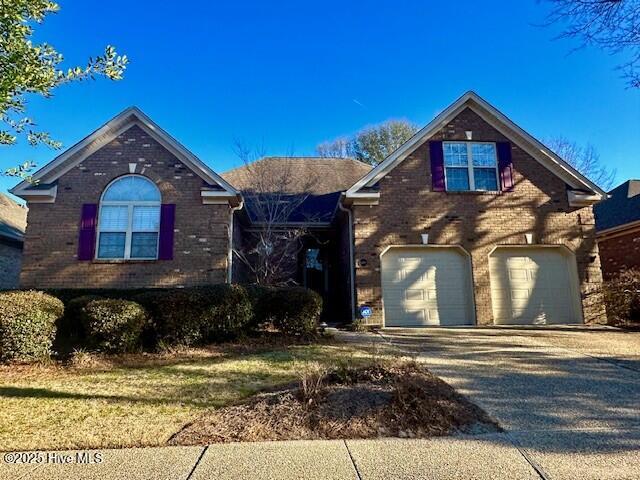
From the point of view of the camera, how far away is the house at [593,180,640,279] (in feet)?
48.9

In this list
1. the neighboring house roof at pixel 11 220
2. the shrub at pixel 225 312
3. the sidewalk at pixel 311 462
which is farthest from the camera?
the neighboring house roof at pixel 11 220

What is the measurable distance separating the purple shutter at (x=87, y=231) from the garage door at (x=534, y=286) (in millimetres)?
11940

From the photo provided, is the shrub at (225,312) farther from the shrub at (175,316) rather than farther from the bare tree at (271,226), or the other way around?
the bare tree at (271,226)

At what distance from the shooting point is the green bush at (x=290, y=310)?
9.55 m

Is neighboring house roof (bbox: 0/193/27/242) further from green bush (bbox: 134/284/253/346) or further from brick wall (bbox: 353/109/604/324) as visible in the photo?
brick wall (bbox: 353/109/604/324)

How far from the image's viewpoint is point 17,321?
24.5 feet

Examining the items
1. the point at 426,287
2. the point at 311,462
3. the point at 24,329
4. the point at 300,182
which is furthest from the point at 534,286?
the point at 24,329

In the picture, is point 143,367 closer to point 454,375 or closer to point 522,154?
point 454,375

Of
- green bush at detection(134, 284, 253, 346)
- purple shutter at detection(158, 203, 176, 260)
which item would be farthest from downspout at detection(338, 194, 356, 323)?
purple shutter at detection(158, 203, 176, 260)

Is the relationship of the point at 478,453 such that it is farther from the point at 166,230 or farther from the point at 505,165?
→ the point at 505,165

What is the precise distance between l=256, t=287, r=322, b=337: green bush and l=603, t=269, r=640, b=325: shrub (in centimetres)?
937

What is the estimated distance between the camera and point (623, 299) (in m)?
12.5

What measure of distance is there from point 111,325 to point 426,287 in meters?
8.55

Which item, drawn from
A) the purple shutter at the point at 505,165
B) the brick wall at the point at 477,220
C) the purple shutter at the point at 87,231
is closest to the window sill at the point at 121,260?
the purple shutter at the point at 87,231
